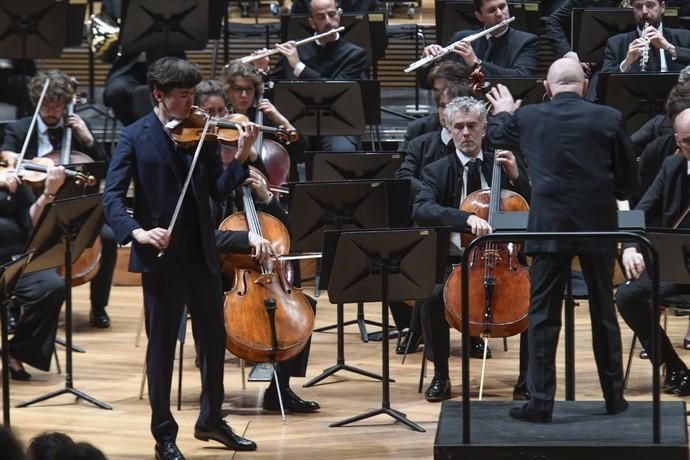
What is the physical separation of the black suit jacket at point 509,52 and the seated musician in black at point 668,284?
5.20 feet

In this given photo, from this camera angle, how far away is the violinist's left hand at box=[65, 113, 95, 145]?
22.3 feet

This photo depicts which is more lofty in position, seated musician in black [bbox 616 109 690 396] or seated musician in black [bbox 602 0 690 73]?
seated musician in black [bbox 602 0 690 73]

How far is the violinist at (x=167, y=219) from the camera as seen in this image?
4684 millimetres

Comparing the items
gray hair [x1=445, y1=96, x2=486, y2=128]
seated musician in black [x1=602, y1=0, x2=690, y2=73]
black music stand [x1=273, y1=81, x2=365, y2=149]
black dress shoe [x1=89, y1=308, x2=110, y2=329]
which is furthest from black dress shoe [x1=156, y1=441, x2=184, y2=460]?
seated musician in black [x1=602, y1=0, x2=690, y2=73]

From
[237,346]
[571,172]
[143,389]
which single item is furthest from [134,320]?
[571,172]

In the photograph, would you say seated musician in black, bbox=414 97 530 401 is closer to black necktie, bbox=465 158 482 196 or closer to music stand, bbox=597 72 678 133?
black necktie, bbox=465 158 482 196

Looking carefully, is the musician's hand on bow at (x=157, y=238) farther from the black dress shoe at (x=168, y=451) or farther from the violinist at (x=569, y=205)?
the violinist at (x=569, y=205)

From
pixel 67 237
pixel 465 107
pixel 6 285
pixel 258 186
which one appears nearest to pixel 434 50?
pixel 465 107

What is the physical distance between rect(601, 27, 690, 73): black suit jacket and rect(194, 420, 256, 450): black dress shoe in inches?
127

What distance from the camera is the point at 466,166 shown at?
19.2 feet

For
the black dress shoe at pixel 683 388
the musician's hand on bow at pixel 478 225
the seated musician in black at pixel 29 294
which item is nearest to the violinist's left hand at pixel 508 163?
the musician's hand on bow at pixel 478 225

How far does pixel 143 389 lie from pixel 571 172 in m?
2.28

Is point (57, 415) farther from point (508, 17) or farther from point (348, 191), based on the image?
point (508, 17)

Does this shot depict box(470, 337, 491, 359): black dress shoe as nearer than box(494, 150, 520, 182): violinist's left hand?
No
